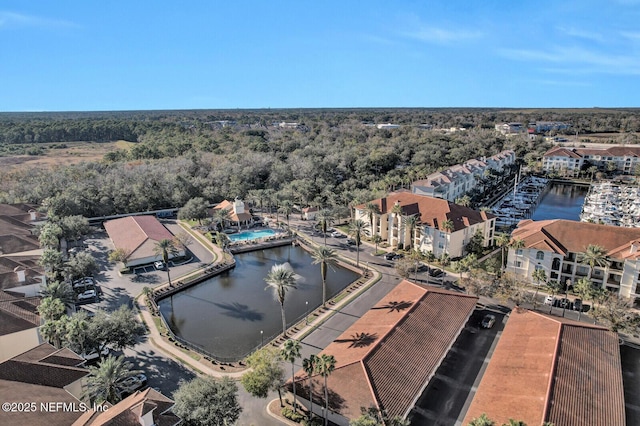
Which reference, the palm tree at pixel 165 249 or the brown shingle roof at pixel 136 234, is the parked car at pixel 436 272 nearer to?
the palm tree at pixel 165 249

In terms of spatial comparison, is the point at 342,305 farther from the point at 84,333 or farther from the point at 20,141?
the point at 20,141

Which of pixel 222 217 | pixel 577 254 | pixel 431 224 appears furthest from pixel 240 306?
→ pixel 577 254

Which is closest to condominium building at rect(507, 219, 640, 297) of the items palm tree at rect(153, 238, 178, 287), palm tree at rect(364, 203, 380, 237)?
palm tree at rect(364, 203, 380, 237)

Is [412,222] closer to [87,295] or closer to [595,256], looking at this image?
[595,256]

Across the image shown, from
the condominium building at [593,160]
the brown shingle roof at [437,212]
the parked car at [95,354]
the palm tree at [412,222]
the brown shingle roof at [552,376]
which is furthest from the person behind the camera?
the condominium building at [593,160]

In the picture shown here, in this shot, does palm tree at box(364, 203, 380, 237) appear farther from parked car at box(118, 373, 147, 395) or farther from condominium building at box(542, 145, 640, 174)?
condominium building at box(542, 145, 640, 174)

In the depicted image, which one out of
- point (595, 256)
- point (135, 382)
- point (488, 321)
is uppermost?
point (595, 256)

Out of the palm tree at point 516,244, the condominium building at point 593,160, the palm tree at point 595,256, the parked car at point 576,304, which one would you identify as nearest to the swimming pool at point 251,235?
the palm tree at point 516,244
